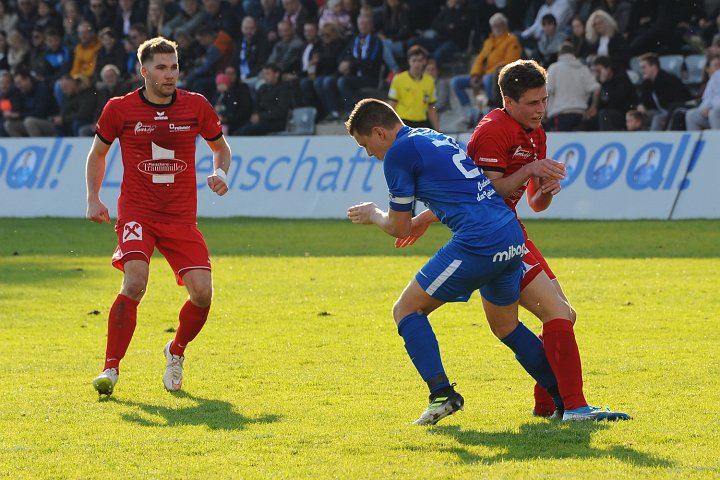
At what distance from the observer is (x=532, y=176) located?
6.40 m

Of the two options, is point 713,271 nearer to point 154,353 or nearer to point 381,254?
point 381,254

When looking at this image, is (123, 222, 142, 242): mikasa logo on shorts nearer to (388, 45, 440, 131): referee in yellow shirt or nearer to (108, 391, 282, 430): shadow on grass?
(108, 391, 282, 430): shadow on grass

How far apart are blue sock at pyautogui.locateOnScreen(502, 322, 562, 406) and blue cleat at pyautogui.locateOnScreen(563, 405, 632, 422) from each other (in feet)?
0.81

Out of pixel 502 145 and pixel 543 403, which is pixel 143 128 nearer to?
pixel 502 145

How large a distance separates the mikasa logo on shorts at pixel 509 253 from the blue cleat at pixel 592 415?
837 mm

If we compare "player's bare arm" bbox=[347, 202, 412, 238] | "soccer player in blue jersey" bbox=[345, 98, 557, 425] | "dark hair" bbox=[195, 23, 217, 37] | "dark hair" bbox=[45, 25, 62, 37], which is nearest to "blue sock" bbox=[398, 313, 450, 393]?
"soccer player in blue jersey" bbox=[345, 98, 557, 425]

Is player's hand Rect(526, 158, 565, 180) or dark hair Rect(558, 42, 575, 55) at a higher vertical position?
player's hand Rect(526, 158, 565, 180)

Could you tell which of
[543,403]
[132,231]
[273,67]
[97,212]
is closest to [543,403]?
[543,403]

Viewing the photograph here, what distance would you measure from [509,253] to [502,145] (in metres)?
0.56

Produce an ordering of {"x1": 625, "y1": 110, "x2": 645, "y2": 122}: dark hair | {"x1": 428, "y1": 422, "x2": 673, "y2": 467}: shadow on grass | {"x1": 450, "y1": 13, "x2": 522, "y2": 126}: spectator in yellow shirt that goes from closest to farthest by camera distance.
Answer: {"x1": 428, "y1": 422, "x2": 673, "y2": 467}: shadow on grass < {"x1": 625, "y1": 110, "x2": 645, "y2": 122}: dark hair < {"x1": 450, "y1": 13, "x2": 522, "y2": 126}: spectator in yellow shirt

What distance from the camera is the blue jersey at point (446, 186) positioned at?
20.4 ft

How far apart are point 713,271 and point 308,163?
874cm

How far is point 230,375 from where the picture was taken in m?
8.23

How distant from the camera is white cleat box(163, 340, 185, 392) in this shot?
25.5ft
